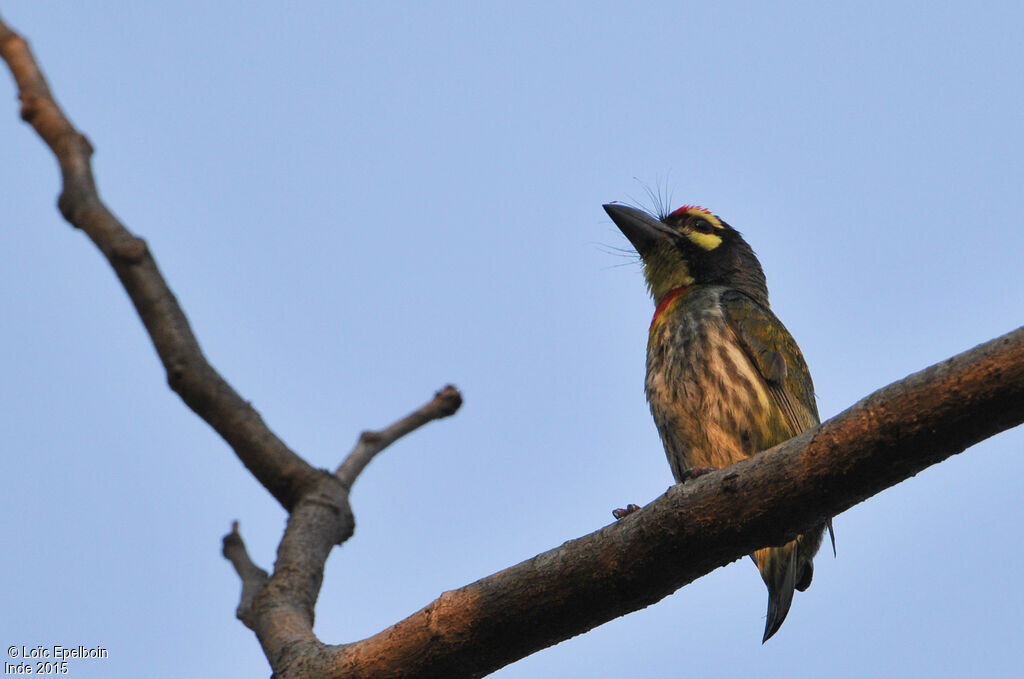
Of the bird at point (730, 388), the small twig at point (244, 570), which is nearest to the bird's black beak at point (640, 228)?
the bird at point (730, 388)

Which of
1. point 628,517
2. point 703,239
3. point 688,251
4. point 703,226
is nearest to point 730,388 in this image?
point 688,251

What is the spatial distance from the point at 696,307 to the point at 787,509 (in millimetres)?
3032

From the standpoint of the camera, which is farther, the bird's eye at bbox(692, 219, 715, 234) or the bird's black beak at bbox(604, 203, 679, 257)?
the bird's eye at bbox(692, 219, 715, 234)

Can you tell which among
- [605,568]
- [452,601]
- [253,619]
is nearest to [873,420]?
[605,568]

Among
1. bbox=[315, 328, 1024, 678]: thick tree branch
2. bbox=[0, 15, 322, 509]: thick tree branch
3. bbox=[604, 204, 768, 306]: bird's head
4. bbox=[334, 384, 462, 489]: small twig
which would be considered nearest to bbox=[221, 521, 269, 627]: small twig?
bbox=[0, 15, 322, 509]: thick tree branch

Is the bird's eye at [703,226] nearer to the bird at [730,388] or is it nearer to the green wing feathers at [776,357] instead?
the bird at [730,388]

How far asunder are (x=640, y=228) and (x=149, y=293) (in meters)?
3.83

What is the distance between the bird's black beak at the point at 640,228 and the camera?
21.5ft

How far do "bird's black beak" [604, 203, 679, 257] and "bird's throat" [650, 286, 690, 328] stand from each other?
36 centimetres

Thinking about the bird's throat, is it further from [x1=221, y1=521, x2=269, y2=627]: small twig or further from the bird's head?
[x1=221, y1=521, x2=269, y2=627]: small twig

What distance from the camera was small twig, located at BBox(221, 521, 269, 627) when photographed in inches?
152

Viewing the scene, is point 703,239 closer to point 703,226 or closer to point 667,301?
point 703,226

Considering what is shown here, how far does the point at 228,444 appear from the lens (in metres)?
3.87

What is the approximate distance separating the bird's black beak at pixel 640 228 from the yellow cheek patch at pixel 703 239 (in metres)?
0.09
